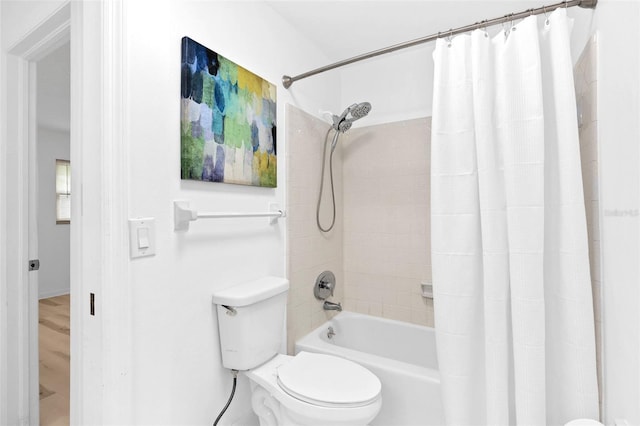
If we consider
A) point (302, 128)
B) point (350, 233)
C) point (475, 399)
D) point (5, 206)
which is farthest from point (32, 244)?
point (475, 399)

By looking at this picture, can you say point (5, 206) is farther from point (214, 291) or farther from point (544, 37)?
point (544, 37)

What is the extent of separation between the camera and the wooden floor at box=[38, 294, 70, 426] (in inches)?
72.1

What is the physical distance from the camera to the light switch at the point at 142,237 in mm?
1029

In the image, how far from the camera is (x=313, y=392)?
1.25 m

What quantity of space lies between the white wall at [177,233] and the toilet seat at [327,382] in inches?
12.7

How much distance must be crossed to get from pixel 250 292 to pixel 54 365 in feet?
7.01

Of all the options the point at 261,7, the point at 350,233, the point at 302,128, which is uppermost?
the point at 261,7

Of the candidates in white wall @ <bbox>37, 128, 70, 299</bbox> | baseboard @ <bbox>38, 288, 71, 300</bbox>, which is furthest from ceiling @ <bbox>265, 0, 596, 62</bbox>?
baseboard @ <bbox>38, 288, 71, 300</bbox>

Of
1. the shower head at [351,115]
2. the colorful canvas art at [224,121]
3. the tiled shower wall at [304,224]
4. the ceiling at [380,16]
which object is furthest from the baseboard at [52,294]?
the ceiling at [380,16]

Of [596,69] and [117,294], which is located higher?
[596,69]

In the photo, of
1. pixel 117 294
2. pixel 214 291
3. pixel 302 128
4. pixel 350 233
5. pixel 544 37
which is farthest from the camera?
pixel 350 233

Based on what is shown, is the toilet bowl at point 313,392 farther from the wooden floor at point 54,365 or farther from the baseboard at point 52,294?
the baseboard at point 52,294

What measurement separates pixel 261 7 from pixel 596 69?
4.91 ft

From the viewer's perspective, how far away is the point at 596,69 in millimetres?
1071
